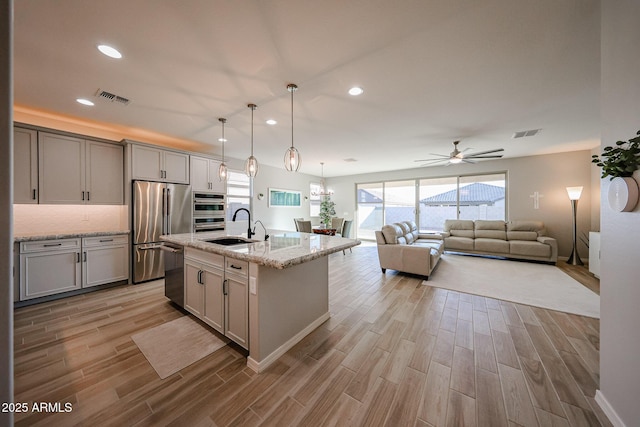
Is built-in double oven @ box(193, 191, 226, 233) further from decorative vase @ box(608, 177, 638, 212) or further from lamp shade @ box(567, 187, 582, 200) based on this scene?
lamp shade @ box(567, 187, 582, 200)

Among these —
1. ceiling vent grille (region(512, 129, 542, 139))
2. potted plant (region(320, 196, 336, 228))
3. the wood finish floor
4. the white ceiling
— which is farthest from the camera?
potted plant (region(320, 196, 336, 228))

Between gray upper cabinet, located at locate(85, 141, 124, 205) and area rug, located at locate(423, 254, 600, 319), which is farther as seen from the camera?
gray upper cabinet, located at locate(85, 141, 124, 205)

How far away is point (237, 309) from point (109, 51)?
2.52m

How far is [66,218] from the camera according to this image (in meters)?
3.47

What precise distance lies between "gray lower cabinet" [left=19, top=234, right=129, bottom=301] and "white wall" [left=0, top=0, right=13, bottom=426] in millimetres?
3390

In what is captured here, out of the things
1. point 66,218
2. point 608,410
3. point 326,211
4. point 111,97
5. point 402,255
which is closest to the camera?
point 608,410

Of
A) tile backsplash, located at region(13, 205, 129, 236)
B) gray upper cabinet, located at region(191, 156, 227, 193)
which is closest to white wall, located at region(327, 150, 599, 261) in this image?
gray upper cabinet, located at region(191, 156, 227, 193)

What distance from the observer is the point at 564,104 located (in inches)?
112

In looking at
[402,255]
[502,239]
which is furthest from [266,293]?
[502,239]

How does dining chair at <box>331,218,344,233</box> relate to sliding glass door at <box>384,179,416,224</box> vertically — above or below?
below

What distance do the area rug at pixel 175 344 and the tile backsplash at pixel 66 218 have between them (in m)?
2.37

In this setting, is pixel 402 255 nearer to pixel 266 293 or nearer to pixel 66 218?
pixel 266 293

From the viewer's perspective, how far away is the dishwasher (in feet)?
8.64

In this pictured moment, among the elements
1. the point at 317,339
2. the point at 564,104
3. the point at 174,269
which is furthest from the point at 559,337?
the point at 174,269
